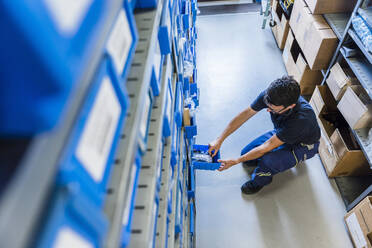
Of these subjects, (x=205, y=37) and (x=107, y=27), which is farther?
(x=205, y=37)

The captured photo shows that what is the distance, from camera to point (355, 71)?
6.56ft

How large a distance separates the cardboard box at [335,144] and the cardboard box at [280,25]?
1.39 meters

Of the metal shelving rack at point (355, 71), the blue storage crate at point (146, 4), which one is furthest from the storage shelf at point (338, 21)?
the blue storage crate at point (146, 4)

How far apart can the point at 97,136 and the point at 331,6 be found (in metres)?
2.79

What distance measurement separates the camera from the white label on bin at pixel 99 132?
473 millimetres

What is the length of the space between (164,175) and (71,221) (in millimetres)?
809

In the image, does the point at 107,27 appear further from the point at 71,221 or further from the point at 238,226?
the point at 238,226

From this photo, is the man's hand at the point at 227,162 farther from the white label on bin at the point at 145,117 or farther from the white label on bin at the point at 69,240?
the white label on bin at the point at 69,240

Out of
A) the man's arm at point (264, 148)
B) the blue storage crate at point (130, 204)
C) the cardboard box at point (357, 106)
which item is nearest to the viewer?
the blue storage crate at point (130, 204)

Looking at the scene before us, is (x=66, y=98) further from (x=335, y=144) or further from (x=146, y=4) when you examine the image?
(x=335, y=144)

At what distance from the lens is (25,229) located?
11.4 inches

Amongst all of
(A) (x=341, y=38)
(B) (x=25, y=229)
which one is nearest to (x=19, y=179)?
(B) (x=25, y=229)

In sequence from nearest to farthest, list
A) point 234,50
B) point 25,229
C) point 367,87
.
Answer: point 25,229
point 367,87
point 234,50

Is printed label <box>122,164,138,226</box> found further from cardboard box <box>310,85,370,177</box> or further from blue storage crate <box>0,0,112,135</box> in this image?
cardboard box <box>310,85,370,177</box>
